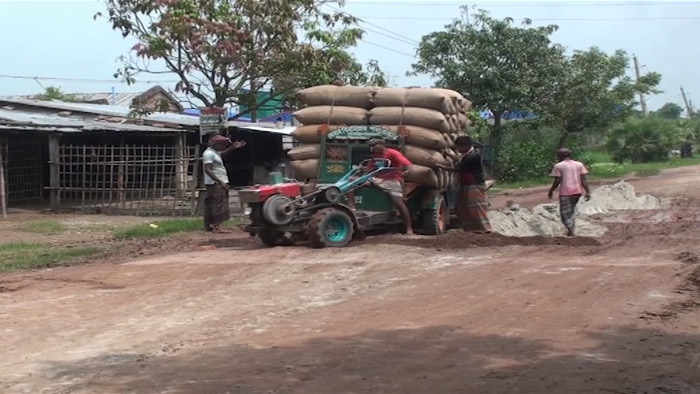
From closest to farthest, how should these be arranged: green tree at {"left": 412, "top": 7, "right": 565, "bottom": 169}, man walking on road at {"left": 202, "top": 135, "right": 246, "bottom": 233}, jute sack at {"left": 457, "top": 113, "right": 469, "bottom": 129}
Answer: man walking on road at {"left": 202, "top": 135, "right": 246, "bottom": 233}
jute sack at {"left": 457, "top": 113, "right": 469, "bottom": 129}
green tree at {"left": 412, "top": 7, "right": 565, "bottom": 169}

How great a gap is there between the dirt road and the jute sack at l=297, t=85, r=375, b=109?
9.27 feet

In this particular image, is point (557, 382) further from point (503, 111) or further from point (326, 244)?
point (503, 111)

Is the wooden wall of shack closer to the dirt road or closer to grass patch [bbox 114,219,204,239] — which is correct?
grass patch [bbox 114,219,204,239]

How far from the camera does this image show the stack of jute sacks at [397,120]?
12961 millimetres

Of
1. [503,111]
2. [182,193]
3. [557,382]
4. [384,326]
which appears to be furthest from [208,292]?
[503,111]

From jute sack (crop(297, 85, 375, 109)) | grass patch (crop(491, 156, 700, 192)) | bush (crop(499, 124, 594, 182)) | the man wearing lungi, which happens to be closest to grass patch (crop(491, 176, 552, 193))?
grass patch (crop(491, 156, 700, 192))

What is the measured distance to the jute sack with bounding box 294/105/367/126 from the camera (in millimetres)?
13359

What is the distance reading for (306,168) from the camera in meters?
13.4

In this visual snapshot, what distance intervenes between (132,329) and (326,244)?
4783 millimetres

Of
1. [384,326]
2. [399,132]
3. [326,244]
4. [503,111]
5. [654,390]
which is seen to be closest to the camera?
[654,390]

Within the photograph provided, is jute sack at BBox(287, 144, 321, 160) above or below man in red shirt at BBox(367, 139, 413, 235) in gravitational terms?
above

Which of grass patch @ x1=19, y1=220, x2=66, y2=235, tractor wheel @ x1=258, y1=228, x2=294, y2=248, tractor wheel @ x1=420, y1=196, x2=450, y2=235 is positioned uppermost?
tractor wheel @ x1=420, y1=196, x2=450, y2=235

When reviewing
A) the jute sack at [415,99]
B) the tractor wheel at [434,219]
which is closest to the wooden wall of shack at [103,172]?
the jute sack at [415,99]

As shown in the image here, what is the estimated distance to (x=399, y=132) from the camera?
1300 centimetres
